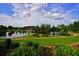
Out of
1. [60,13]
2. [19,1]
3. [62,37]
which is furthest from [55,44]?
[19,1]

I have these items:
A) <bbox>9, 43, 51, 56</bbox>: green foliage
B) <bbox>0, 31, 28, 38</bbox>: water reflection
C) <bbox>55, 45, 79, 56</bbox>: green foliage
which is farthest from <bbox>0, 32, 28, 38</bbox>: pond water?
<bbox>55, 45, 79, 56</bbox>: green foliage

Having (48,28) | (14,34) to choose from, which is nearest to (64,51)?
(48,28)

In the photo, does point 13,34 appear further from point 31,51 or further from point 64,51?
point 64,51

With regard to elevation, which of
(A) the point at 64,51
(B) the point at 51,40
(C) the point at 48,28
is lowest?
(A) the point at 64,51

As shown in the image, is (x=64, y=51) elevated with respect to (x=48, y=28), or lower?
lower

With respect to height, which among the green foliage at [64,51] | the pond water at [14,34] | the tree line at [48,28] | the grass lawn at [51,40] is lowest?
the green foliage at [64,51]

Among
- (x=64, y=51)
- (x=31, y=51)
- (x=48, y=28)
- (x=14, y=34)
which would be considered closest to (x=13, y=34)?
(x=14, y=34)

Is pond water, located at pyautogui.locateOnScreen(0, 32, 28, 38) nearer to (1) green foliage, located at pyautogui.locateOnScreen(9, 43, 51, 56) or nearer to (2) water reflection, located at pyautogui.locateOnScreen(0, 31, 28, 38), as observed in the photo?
(2) water reflection, located at pyautogui.locateOnScreen(0, 31, 28, 38)

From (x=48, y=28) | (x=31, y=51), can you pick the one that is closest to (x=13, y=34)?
(x=31, y=51)

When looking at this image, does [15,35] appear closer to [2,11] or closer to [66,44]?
[2,11]

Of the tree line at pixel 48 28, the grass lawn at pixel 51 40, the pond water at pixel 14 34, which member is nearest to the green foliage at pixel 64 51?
the grass lawn at pixel 51 40

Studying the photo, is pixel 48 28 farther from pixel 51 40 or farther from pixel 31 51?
pixel 31 51

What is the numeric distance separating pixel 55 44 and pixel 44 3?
39cm

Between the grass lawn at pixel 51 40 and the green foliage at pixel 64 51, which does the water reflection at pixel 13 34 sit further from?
the green foliage at pixel 64 51
